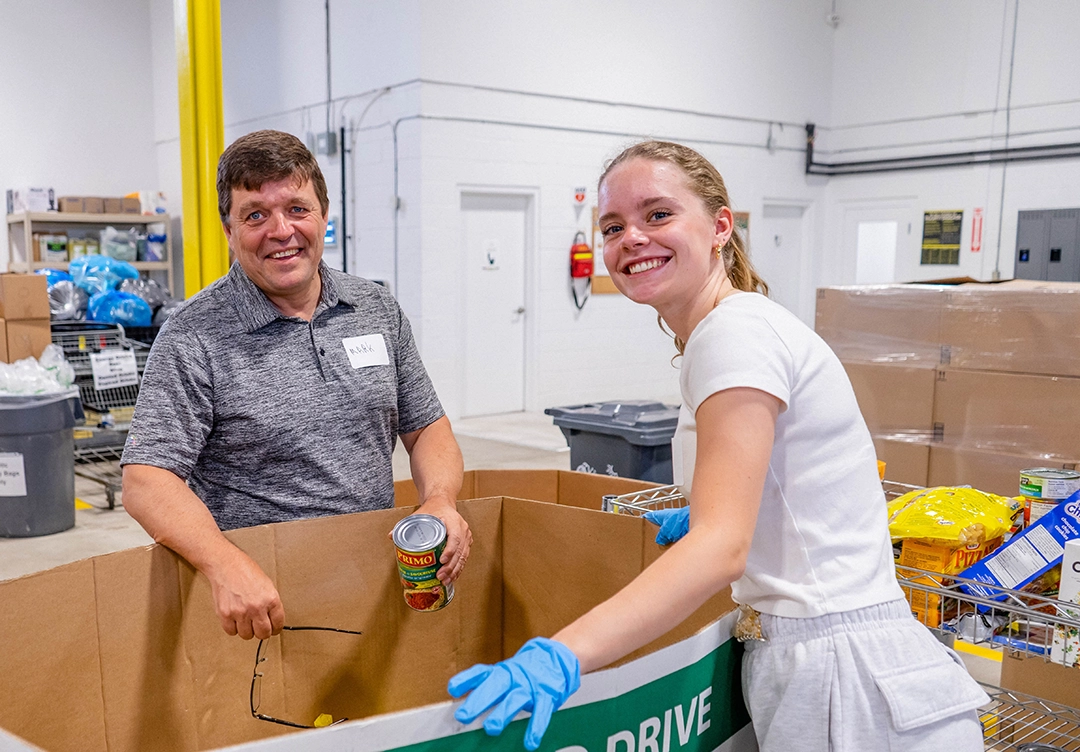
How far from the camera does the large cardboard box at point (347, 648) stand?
1037mm

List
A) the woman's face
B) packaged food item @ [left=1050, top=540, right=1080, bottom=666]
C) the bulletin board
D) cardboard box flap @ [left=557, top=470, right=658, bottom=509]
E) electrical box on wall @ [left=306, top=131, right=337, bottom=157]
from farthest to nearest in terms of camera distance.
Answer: the bulletin board
electrical box on wall @ [left=306, top=131, right=337, bottom=157]
cardboard box flap @ [left=557, top=470, right=658, bottom=509]
packaged food item @ [left=1050, top=540, right=1080, bottom=666]
the woman's face

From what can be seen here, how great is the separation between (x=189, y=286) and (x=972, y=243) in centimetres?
719

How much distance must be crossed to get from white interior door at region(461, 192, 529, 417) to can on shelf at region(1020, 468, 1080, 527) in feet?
21.1

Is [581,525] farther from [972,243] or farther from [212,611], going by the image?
[972,243]

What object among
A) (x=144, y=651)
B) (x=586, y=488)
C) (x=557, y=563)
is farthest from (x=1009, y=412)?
(x=144, y=651)

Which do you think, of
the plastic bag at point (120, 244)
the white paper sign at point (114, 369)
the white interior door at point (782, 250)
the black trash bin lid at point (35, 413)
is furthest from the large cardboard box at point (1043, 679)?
the plastic bag at point (120, 244)

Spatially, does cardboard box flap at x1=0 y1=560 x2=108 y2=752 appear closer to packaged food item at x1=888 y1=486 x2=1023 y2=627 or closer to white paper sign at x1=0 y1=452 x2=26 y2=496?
packaged food item at x1=888 y1=486 x2=1023 y2=627

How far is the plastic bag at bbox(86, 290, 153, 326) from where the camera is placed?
5.86 m

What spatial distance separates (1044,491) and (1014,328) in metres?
1.54

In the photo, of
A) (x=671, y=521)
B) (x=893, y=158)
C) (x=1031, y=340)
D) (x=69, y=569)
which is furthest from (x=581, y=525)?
(x=893, y=158)

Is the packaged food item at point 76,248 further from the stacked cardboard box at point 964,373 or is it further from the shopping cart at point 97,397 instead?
the stacked cardboard box at point 964,373

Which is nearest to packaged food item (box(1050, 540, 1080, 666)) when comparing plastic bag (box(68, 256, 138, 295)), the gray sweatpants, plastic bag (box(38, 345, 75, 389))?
the gray sweatpants

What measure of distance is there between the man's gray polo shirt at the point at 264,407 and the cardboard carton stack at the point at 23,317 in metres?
3.66

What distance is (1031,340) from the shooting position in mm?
2855
